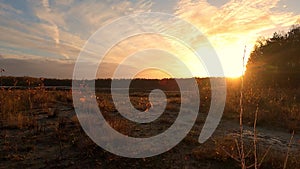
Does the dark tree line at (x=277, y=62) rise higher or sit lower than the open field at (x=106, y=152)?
higher

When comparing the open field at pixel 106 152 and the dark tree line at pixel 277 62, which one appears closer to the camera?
the open field at pixel 106 152

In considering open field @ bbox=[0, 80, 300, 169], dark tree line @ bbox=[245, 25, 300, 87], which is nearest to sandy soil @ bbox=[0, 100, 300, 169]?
open field @ bbox=[0, 80, 300, 169]

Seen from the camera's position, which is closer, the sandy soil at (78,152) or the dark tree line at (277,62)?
the sandy soil at (78,152)

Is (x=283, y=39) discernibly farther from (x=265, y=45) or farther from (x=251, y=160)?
(x=251, y=160)

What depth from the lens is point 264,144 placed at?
7695 mm

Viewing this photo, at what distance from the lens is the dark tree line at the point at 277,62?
25219 mm

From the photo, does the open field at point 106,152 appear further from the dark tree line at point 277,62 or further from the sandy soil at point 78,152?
the dark tree line at point 277,62

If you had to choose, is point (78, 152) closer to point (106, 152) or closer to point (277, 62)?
point (106, 152)

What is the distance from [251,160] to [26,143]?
516 centimetres

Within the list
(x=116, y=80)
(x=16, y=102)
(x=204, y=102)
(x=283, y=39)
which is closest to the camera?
(x=16, y=102)

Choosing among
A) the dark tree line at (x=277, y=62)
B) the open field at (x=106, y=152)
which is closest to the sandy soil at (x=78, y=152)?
the open field at (x=106, y=152)

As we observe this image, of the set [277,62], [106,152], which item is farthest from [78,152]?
[277,62]

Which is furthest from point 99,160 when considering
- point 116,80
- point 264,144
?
point 116,80

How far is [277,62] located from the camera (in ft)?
90.5
